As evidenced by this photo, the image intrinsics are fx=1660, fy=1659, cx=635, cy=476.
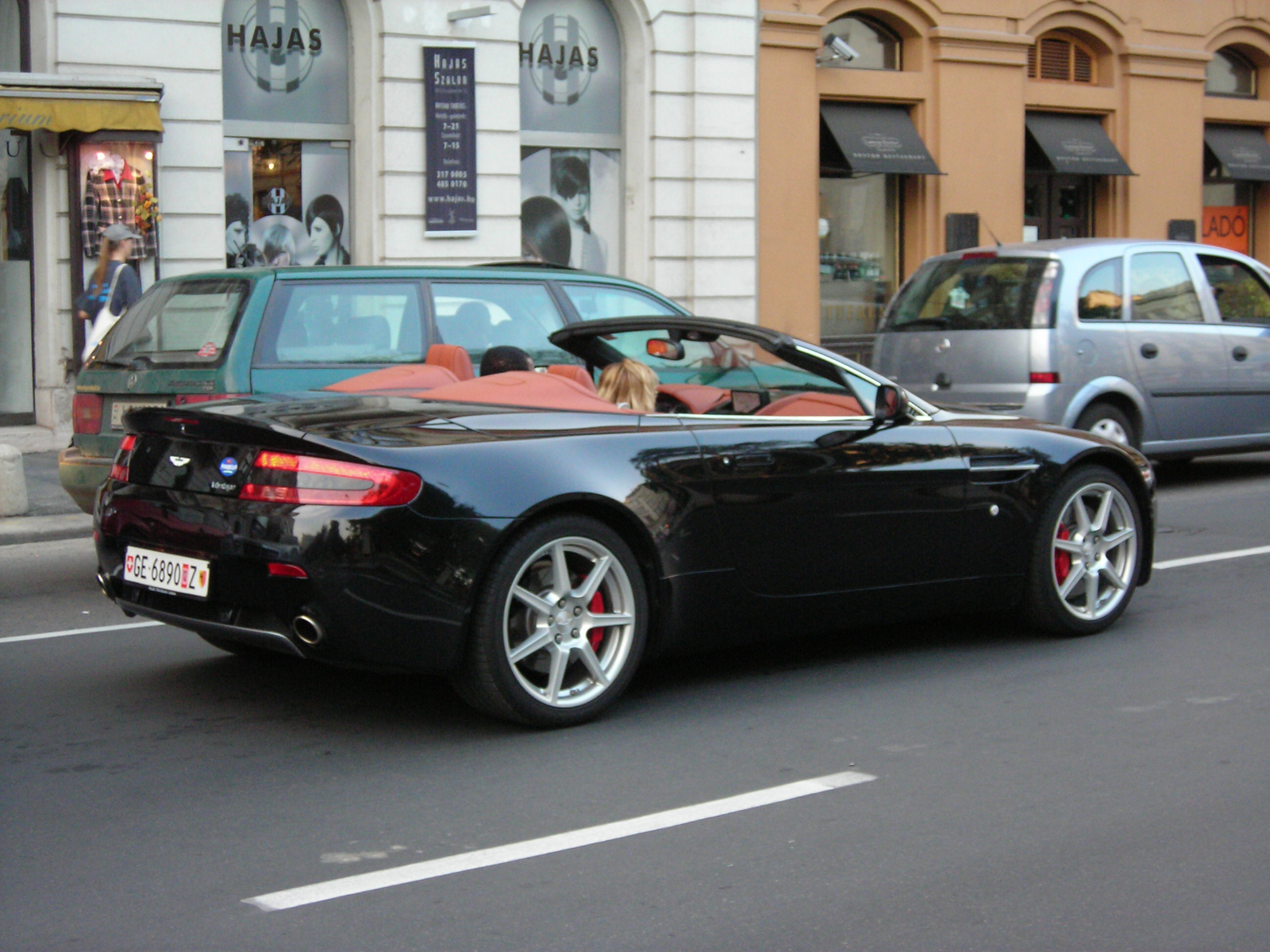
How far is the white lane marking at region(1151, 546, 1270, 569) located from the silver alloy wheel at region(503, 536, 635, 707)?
4207 millimetres

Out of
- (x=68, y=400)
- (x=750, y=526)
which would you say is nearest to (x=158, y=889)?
(x=750, y=526)

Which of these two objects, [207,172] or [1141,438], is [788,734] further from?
[207,172]

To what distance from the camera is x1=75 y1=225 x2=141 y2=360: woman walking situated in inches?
594

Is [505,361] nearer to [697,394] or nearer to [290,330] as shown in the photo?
[697,394]

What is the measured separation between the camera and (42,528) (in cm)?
1056

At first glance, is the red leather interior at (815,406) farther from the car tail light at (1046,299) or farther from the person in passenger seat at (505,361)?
the car tail light at (1046,299)

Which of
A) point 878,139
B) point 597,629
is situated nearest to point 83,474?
point 597,629

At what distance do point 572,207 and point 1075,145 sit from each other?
25.8ft

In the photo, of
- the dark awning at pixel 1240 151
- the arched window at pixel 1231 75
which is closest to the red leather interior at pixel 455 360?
the dark awning at pixel 1240 151

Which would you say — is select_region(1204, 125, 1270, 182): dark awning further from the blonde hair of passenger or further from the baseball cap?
the blonde hair of passenger

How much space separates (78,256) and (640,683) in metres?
10.7

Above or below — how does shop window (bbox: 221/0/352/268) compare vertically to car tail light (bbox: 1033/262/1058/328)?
above

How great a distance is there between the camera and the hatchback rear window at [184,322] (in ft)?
27.3

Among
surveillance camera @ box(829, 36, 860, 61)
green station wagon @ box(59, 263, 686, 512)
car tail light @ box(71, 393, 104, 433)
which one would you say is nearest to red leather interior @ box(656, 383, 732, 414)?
green station wagon @ box(59, 263, 686, 512)
